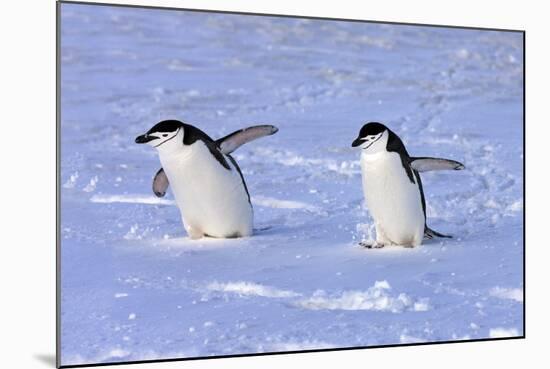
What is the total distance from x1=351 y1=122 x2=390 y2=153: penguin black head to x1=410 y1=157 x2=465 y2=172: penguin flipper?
177mm

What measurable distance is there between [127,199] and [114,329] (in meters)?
0.54

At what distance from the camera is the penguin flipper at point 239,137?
15.9ft

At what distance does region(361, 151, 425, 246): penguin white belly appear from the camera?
16.5ft

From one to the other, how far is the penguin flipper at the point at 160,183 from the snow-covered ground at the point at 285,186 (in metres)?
0.03

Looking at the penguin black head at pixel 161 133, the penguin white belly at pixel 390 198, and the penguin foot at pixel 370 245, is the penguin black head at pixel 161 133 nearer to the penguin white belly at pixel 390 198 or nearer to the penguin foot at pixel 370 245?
the penguin white belly at pixel 390 198

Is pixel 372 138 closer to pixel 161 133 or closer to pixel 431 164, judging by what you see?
pixel 431 164

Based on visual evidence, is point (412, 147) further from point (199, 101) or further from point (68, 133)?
point (68, 133)

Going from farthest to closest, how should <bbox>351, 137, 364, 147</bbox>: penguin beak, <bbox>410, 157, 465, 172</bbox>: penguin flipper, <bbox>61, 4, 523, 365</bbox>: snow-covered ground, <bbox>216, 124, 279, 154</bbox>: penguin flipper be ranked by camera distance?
<bbox>410, 157, 465, 172</bbox>: penguin flipper < <bbox>351, 137, 364, 147</bbox>: penguin beak < <bbox>216, 124, 279, 154</bbox>: penguin flipper < <bbox>61, 4, 523, 365</bbox>: snow-covered ground

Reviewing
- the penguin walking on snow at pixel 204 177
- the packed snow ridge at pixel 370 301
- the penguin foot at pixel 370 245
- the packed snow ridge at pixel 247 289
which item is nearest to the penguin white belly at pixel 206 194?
the penguin walking on snow at pixel 204 177

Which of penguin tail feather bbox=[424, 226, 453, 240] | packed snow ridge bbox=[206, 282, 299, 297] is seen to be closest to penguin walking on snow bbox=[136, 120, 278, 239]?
packed snow ridge bbox=[206, 282, 299, 297]

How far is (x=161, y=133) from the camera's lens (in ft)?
15.5

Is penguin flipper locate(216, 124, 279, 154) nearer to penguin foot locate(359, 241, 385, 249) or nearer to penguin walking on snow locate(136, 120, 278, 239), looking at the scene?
penguin walking on snow locate(136, 120, 278, 239)
